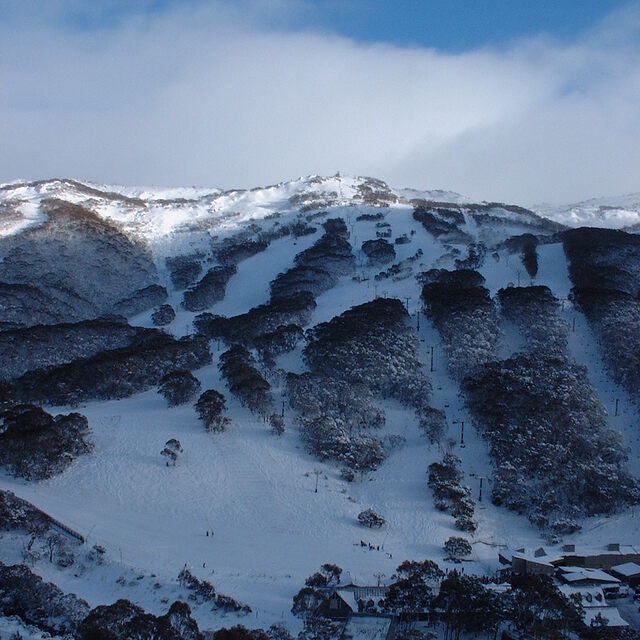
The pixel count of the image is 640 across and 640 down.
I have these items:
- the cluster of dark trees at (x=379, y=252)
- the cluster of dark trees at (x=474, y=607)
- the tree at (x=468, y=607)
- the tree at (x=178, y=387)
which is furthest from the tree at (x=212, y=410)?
the cluster of dark trees at (x=379, y=252)

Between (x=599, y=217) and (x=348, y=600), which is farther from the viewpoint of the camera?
(x=599, y=217)

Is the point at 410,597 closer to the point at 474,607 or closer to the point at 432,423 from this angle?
the point at 474,607

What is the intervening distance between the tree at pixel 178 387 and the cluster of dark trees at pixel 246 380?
9.61ft

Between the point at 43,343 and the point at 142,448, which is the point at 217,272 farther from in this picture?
the point at 142,448

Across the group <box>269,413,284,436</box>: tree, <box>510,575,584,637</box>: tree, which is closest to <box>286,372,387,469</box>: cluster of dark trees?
<box>269,413,284,436</box>: tree

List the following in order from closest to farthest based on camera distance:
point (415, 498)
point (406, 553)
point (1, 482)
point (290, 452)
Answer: point (406, 553) < point (1, 482) < point (415, 498) < point (290, 452)

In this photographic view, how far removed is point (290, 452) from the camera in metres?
49.6

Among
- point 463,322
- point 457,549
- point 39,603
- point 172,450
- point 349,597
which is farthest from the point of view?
point 463,322

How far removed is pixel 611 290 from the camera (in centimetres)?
6538

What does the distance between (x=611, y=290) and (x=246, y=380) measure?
3413 cm

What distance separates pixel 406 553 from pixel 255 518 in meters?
8.79

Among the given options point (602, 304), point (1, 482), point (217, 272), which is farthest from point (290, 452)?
point (217, 272)

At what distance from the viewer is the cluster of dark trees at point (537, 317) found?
60.2 meters

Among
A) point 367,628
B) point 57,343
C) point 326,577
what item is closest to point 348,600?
point 367,628
